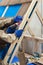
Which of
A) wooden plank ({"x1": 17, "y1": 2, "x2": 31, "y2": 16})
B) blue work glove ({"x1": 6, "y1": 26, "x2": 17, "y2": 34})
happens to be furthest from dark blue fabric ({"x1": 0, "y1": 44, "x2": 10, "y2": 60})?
wooden plank ({"x1": 17, "y1": 2, "x2": 31, "y2": 16})

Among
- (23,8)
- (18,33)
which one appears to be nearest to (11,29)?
(18,33)

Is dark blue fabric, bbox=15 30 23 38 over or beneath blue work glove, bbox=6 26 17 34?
beneath

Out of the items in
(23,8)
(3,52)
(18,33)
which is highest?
(23,8)

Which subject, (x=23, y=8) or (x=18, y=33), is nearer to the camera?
(x=18, y=33)

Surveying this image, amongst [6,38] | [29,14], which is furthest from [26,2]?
[6,38]

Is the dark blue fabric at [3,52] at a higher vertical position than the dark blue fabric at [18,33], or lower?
lower

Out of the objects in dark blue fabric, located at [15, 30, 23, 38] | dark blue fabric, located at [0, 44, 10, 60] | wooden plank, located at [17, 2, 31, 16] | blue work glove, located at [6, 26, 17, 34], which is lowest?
dark blue fabric, located at [0, 44, 10, 60]

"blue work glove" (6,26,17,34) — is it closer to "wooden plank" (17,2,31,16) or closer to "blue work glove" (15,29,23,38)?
"blue work glove" (15,29,23,38)

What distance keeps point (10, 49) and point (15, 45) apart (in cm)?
5

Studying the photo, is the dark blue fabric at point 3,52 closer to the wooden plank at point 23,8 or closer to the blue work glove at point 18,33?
the blue work glove at point 18,33

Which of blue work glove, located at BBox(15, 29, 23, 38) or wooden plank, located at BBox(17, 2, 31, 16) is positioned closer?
blue work glove, located at BBox(15, 29, 23, 38)

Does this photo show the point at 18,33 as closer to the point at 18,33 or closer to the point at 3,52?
the point at 18,33

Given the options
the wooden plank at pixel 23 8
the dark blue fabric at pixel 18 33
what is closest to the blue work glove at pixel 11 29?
the dark blue fabric at pixel 18 33

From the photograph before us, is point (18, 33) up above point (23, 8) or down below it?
below
